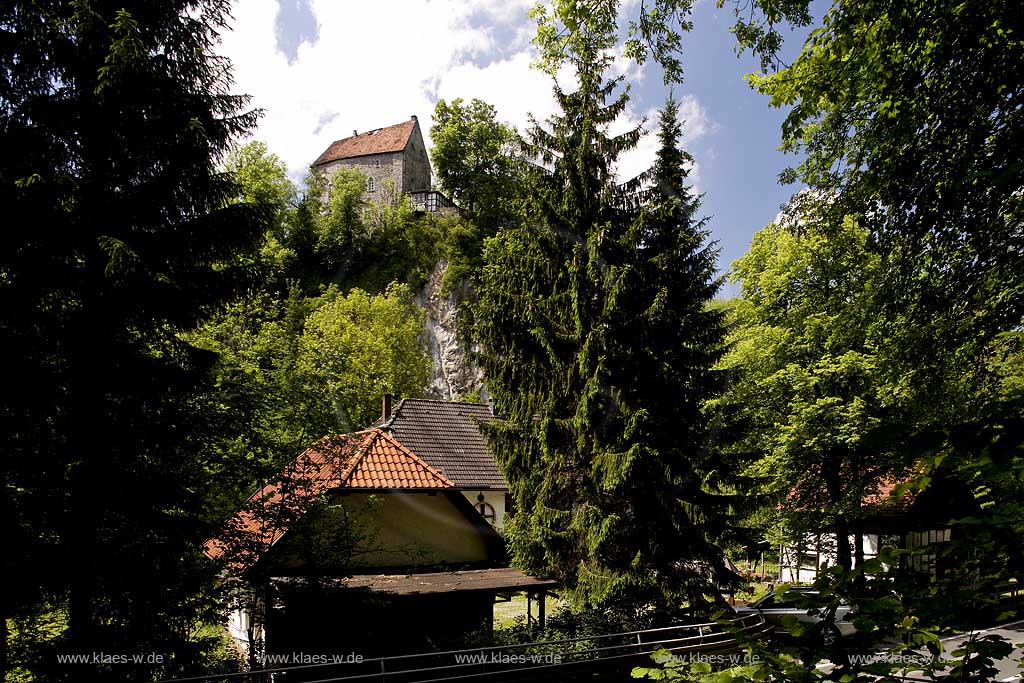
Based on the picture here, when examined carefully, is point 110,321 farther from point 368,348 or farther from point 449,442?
point 368,348

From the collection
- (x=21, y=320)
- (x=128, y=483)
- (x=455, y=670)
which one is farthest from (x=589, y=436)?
(x=21, y=320)

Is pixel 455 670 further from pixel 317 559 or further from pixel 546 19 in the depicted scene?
pixel 546 19

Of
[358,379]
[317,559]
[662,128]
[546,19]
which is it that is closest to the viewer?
[546,19]

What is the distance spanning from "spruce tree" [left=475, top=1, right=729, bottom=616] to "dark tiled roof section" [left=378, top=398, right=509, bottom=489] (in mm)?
5377

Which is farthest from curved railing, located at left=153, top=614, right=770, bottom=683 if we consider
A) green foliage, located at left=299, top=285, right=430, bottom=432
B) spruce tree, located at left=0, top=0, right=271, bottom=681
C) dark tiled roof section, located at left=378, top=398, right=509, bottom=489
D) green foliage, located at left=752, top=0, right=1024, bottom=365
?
green foliage, located at left=299, top=285, right=430, bottom=432

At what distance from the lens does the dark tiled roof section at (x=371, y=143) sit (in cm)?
5560

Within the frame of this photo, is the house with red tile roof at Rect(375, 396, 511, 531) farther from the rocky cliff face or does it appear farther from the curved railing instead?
the rocky cliff face

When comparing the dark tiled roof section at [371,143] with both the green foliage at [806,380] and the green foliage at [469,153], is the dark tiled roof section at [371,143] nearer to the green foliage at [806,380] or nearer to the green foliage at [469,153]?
the green foliage at [469,153]

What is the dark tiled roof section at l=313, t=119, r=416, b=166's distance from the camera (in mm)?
55600

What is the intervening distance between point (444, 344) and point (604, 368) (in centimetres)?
3027

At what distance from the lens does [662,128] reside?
14.8 m

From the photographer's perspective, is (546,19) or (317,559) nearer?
(546,19)

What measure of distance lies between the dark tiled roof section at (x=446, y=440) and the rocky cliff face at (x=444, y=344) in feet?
64.3

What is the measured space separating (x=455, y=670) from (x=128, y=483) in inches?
220
